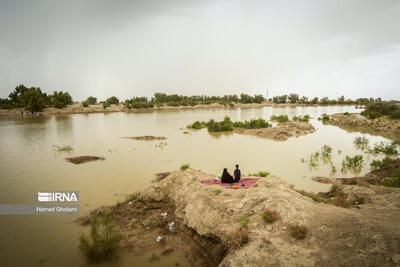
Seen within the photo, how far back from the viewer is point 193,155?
1831 cm

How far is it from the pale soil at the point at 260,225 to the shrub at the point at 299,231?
12cm

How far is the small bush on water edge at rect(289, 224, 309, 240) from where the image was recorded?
503 centimetres

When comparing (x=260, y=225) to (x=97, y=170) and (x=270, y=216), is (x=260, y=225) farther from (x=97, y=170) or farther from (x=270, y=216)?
(x=97, y=170)

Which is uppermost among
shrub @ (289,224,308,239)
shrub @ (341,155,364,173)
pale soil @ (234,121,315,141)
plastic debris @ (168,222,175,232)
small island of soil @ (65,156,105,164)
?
pale soil @ (234,121,315,141)

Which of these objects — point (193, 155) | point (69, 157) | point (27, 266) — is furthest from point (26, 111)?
point (27, 266)

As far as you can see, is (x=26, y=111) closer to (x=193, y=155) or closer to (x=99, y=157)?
(x=99, y=157)

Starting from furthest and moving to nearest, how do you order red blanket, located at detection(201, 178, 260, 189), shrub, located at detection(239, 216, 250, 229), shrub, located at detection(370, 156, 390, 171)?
1. shrub, located at detection(370, 156, 390, 171)
2. red blanket, located at detection(201, 178, 260, 189)
3. shrub, located at detection(239, 216, 250, 229)

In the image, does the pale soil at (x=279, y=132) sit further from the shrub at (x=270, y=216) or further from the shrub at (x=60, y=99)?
the shrub at (x=60, y=99)

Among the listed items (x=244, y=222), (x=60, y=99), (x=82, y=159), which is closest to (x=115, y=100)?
(x=60, y=99)

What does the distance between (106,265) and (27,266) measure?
254 cm

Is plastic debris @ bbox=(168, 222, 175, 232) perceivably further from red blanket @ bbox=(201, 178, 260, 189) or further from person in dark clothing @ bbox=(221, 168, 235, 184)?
person in dark clothing @ bbox=(221, 168, 235, 184)

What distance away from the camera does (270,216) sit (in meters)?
5.92

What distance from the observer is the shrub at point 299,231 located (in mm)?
5031

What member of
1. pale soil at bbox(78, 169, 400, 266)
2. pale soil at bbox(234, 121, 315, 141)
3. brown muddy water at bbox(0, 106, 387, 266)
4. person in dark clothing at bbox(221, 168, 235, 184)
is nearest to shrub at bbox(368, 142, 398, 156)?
brown muddy water at bbox(0, 106, 387, 266)
